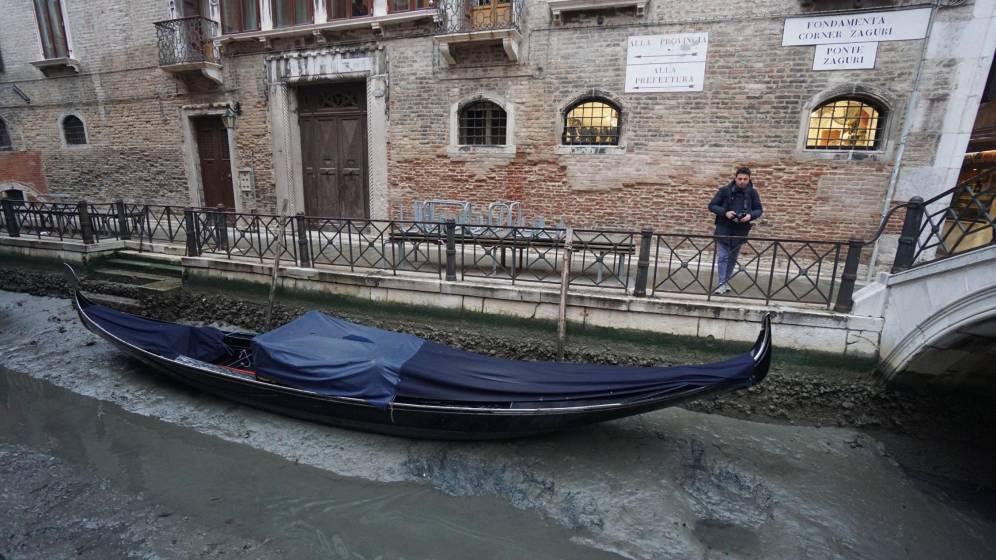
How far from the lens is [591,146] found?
24.6 ft

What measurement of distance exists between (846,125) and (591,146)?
11.1ft

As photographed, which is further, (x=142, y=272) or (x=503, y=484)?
(x=142, y=272)

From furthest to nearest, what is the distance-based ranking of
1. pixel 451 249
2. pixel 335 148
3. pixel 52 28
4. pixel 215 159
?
pixel 52 28
pixel 215 159
pixel 335 148
pixel 451 249

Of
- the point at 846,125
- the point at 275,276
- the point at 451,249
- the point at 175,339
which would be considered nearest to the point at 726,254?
the point at 451,249

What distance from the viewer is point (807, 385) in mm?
4832

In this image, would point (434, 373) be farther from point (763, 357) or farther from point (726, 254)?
point (726, 254)

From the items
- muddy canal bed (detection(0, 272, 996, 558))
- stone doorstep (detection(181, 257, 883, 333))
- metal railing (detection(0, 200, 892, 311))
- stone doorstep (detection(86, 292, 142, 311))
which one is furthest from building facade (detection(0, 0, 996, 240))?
muddy canal bed (detection(0, 272, 996, 558))

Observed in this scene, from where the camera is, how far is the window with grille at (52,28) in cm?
1052

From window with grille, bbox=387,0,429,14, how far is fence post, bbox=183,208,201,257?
4571 mm

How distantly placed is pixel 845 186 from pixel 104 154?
14127mm

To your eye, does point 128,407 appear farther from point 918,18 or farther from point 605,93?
point 918,18

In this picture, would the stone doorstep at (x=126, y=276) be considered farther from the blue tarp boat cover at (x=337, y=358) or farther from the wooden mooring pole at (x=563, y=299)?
the wooden mooring pole at (x=563, y=299)

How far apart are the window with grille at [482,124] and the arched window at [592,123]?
1.11 meters

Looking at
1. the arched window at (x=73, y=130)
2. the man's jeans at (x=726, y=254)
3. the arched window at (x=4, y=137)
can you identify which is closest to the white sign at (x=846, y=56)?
the man's jeans at (x=726, y=254)
